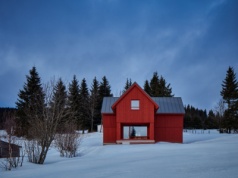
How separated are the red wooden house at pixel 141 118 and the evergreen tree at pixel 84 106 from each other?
68.9 feet

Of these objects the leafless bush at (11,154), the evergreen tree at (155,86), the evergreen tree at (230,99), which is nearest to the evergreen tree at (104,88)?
the evergreen tree at (155,86)

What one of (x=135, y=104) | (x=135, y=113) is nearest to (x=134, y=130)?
(x=135, y=113)

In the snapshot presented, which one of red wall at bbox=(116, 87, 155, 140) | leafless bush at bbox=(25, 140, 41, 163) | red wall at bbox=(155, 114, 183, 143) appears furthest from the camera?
red wall at bbox=(155, 114, 183, 143)

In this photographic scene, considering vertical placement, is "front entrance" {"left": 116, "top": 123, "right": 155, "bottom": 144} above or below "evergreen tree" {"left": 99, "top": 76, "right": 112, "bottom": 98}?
below

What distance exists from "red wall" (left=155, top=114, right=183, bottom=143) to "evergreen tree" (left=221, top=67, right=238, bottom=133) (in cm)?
2133

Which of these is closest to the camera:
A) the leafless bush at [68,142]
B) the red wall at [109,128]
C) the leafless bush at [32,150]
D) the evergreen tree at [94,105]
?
the leafless bush at [32,150]

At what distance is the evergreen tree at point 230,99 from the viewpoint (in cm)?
4466

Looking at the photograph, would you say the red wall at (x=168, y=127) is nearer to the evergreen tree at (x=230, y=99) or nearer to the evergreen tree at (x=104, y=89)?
the evergreen tree at (x=230, y=99)

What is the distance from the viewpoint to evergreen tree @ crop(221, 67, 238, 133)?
44.7 m

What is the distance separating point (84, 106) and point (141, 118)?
27355 mm

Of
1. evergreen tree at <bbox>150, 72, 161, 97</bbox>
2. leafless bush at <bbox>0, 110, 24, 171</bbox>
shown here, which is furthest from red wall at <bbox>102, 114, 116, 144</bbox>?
evergreen tree at <bbox>150, 72, 161, 97</bbox>

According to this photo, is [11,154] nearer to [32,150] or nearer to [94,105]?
[32,150]

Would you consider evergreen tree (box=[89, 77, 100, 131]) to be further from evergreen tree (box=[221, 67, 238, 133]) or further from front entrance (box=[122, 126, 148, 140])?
evergreen tree (box=[221, 67, 238, 133])

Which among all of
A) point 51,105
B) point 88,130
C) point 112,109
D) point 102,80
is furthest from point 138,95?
point 102,80
